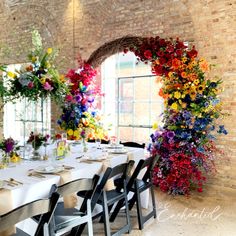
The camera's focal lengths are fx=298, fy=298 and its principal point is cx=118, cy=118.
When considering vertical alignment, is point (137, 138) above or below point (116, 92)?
below

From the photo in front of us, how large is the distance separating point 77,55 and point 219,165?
354 cm

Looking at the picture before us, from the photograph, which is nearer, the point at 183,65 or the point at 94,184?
the point at 94,184

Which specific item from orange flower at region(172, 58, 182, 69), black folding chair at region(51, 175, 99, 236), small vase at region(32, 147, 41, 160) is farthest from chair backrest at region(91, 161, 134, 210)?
orange flower at region(172, 58, 182, 69)

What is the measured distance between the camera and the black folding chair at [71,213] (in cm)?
216

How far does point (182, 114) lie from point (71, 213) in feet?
7.55

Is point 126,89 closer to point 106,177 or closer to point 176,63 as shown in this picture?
point 176,63

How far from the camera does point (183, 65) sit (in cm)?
418

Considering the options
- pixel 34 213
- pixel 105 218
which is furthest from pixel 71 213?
pixel 34 213

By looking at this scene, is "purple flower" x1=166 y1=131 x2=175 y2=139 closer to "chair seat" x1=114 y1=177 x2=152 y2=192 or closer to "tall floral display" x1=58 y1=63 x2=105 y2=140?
"chair seat" x1=114 y1=177 x2=152 y2=192

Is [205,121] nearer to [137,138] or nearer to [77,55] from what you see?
[137,138]

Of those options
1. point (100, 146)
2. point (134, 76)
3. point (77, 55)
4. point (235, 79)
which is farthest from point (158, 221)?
point (77, 55)

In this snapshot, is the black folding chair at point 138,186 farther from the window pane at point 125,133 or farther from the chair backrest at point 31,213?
the window pane at point 125,133

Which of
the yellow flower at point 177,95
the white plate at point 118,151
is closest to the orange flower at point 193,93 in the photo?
the yellow flower at point 177,95

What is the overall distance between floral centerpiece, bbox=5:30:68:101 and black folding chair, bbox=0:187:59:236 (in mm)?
1461
